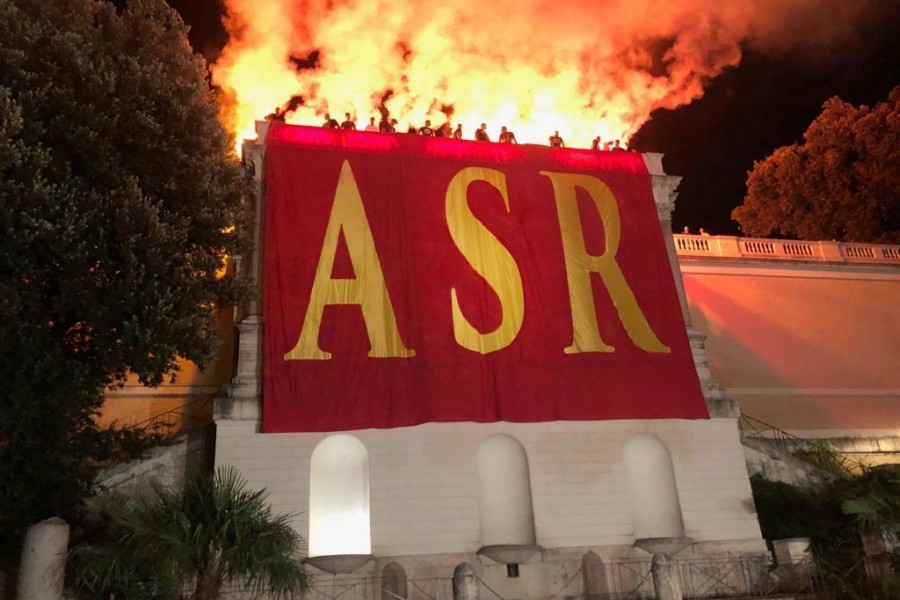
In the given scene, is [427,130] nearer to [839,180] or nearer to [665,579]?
[665,579]

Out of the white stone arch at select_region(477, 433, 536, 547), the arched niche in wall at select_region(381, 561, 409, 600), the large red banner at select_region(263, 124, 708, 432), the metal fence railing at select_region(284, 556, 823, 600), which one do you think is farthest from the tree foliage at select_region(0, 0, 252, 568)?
the white stone arch at select_region(477, 433, 536, 547)

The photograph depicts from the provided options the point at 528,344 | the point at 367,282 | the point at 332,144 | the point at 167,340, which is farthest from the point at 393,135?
the point at 167,340

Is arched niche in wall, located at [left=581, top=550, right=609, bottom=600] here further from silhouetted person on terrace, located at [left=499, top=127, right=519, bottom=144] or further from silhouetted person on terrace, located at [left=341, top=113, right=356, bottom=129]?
silhouetted person on terrace, located at [left=341, top=113, right=356, bottom=129]

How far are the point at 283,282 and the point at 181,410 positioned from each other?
617cm

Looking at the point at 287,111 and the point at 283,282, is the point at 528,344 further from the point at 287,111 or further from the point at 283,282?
the point at 287,111

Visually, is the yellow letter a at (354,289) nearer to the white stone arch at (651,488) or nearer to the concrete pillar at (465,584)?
the concrete pillar at (465,584)

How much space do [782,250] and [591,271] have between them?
12.7 m

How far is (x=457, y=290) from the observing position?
69.1 ft

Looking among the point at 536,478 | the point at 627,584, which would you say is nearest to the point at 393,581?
the point at 536,478

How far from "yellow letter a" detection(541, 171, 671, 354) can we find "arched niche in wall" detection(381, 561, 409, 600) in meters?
6.79

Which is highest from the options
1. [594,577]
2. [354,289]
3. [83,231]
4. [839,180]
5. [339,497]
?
[839,180]

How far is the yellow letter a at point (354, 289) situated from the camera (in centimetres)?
1980

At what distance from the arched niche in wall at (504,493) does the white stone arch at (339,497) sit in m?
2.88

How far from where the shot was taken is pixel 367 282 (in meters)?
20.5
